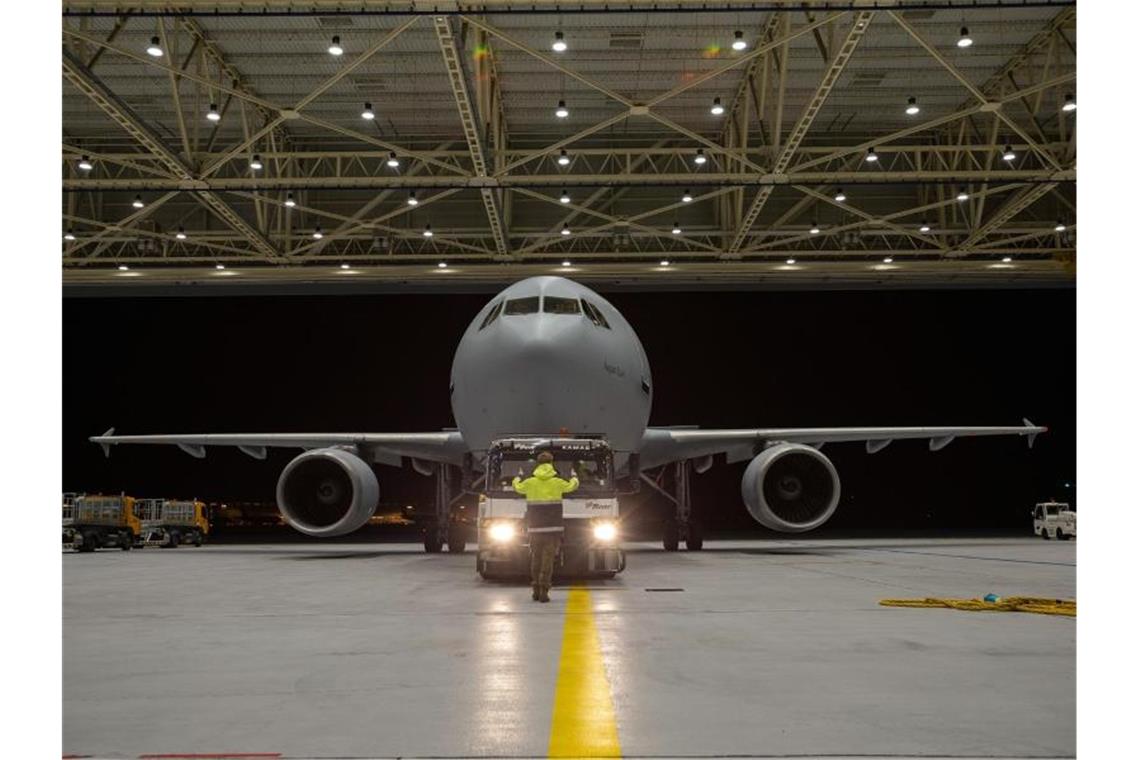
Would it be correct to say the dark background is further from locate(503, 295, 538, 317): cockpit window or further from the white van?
locate(503, 295, 538, 317): cockpit window

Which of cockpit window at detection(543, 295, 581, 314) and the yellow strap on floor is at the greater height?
cockpit window at detection(543, 295, 581, 314)

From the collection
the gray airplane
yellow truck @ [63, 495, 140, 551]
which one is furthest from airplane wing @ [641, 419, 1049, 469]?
yellow truck @ [63, 495, 140, 551]

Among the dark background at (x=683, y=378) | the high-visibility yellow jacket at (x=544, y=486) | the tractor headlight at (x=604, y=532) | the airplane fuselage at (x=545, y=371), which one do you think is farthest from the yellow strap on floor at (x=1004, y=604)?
the dark background at (x=683, y=378)

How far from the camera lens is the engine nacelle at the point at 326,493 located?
1683cm

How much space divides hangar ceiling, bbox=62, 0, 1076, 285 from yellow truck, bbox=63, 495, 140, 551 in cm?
713

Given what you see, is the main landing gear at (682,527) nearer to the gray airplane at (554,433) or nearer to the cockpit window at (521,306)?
the gray airplane at (554,433)

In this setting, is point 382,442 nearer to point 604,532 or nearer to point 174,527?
point 604,532

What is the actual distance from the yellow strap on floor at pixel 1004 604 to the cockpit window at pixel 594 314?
252 inches

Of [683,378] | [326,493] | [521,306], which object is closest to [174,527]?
[326,493]

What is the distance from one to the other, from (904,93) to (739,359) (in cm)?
1149

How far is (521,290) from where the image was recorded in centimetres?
1466

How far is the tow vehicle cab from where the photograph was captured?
1184 cm
